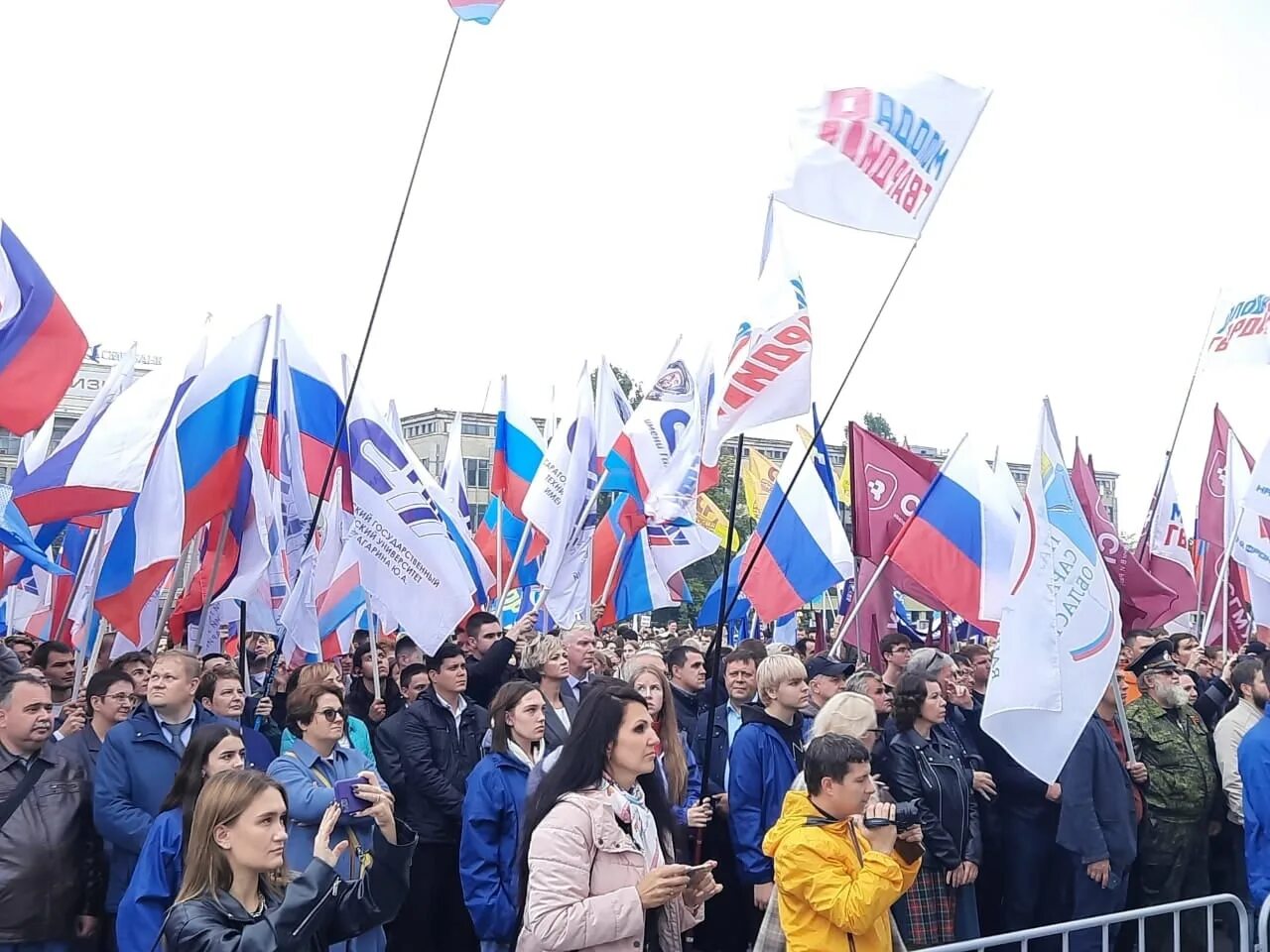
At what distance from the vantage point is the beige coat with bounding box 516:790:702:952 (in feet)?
13.3

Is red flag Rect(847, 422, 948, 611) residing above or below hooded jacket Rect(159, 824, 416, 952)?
above

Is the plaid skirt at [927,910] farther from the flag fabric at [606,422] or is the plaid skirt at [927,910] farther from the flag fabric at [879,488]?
the flag fabric at [606,422]

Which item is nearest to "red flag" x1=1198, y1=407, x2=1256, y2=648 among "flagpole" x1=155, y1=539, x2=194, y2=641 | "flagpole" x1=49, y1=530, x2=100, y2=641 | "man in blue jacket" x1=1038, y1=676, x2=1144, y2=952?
"man in blue jacket" x1=1038, y1=676, x2=1144, y2=952

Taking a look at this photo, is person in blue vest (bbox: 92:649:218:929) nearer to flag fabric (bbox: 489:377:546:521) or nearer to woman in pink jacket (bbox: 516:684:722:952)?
woman in pink jacket (bbox: 516:684:722:952)

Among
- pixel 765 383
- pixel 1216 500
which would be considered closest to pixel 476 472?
pixel 1216 500

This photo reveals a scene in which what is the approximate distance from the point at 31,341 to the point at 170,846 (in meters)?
4.89

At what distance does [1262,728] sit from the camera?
6.37m

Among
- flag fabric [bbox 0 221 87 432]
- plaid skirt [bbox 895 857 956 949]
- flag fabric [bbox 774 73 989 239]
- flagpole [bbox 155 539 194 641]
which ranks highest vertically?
flag fabric [bbox 774 73 989 239]

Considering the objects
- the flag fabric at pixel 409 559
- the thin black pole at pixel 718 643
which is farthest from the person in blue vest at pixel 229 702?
the flag fabric at pixel 409 559

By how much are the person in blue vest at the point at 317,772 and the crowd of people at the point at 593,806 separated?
0.04ft

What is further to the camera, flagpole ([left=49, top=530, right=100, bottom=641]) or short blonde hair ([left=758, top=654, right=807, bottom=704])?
flagpole ([left=49, top=530, right=100, bottom=641])

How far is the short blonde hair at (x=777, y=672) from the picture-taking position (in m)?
7.01

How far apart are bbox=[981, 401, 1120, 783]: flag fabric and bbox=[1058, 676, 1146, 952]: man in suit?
1.86ft

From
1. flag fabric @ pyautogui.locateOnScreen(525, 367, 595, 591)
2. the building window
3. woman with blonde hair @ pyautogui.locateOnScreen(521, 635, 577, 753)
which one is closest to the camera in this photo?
woman with blonde hair @ pyautogui.locateOnScreen(521, 635, 577, 753)
